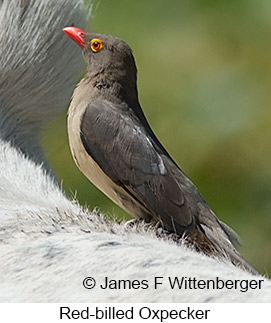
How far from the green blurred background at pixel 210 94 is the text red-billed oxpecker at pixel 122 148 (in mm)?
644

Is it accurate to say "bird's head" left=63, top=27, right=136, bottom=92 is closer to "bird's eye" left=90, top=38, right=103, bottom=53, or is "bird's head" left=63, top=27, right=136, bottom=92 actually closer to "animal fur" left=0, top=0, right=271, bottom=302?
"bird's eye" left=90, top=38, right=103, bottom=53

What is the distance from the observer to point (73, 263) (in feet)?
5.38

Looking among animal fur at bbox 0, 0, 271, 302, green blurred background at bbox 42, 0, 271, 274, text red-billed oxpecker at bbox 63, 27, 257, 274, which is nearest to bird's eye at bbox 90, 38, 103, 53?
text red-billed oxpecker at bbox 63, 27, 257, 274

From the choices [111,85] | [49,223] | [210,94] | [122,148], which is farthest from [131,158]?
[210,94]

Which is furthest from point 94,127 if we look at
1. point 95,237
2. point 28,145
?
point 95,237

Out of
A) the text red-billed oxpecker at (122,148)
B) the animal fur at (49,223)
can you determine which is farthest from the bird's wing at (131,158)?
the animal fur at (49,223)

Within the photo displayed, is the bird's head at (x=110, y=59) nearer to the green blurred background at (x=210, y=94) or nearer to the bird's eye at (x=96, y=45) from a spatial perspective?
the bird's eye at (x=96, y=45)

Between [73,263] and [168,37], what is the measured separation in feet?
6.85

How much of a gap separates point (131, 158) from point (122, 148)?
43 mm

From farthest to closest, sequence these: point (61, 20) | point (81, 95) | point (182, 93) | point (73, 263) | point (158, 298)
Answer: point (182, 93), point (81, 95), point (61, 20), point (73, 263), point (158, 298)

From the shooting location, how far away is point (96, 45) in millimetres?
2609

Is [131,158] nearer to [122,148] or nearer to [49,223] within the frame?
[122,148]

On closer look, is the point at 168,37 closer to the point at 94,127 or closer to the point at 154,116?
the point at 154,116

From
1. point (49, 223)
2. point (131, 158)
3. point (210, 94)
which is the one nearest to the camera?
point (49, 223)
